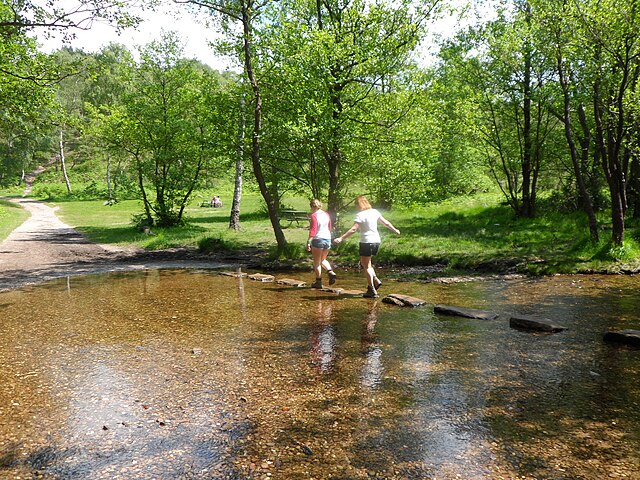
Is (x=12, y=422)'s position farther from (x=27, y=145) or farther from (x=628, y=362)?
(x=27, y=145)

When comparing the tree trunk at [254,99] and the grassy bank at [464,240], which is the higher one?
the tree trunk at [254,99]

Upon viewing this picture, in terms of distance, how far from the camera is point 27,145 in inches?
2346

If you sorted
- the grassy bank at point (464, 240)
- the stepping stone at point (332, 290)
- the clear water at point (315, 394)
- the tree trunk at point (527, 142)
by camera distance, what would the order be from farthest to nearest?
the tree trunk at point (527, 142) → the grassy bank at point (464, 240) → the stepping stone at point (332, 290) → the clear water at point (315, 394)

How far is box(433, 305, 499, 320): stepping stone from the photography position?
865cm

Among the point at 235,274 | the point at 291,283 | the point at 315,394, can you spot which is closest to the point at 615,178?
the point at 291,283

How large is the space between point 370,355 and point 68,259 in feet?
51.3

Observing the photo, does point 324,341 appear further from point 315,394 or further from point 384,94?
point 384,94

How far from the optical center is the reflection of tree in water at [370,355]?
5.62 metres

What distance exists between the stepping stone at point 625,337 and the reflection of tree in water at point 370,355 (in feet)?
11.5

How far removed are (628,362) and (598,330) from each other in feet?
5.62

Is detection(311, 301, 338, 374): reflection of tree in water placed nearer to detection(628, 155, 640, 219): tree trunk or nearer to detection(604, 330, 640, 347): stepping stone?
detection(604, 330, 640, 347): stepping stone

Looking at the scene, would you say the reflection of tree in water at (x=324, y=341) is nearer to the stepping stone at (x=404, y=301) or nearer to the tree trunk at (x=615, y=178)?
the stepping stone at (x=404, y=301)

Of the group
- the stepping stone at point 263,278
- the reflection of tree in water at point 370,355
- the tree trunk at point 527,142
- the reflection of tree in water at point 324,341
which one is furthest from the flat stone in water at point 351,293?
the tree trunk at point 527,142

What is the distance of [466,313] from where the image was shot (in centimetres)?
880
